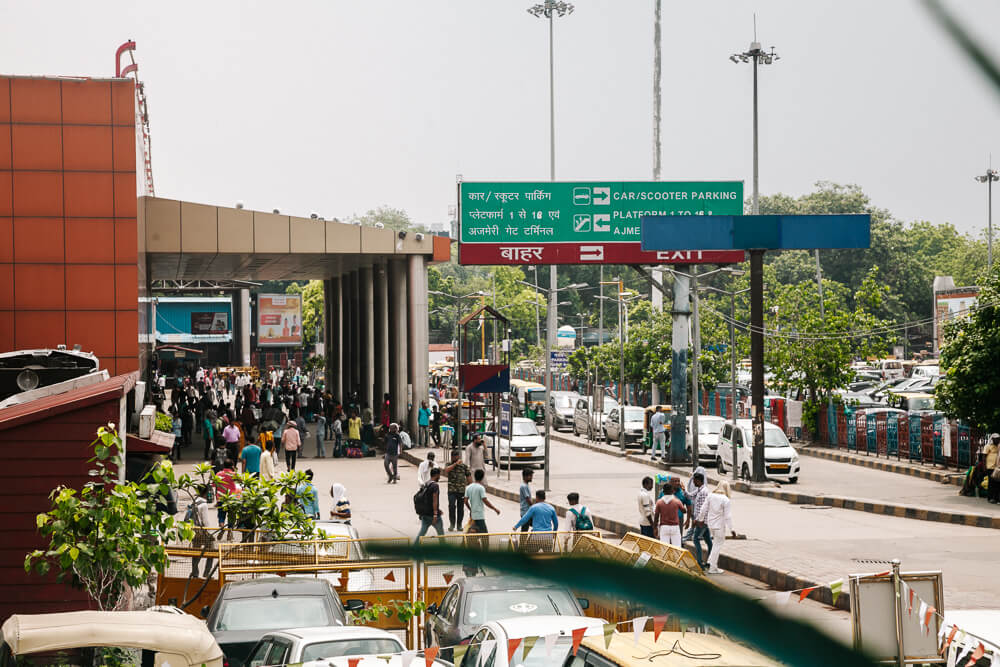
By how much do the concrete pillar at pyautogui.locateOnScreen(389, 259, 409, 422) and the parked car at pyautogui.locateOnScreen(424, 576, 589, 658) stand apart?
28.2 meters

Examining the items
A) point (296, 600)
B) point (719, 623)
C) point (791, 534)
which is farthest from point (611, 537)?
point (719, 623)

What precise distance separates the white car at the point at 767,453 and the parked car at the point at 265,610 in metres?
18.8

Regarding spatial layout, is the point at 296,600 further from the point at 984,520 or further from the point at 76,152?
the point at 76,152

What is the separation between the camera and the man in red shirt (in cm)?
1591

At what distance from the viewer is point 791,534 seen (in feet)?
65.8

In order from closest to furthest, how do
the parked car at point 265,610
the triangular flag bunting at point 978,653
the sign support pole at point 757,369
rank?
the triangular flag bunting at point 978,653, the parked car at point 265,610, the sign support pole at point 757,369

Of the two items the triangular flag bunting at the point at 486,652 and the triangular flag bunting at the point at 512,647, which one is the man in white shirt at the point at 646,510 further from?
the triangular flag bunting at the point at 512,647

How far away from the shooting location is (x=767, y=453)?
2825cm

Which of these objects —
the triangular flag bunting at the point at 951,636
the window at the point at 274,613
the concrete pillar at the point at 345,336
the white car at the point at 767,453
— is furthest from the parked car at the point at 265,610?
the concrete pillar at the point at 345,336

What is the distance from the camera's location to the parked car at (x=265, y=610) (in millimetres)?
10117

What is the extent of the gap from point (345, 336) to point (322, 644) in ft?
155

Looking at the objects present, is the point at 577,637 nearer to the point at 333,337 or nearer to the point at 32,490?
the point at 32,490

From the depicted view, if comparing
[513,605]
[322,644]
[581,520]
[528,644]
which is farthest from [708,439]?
[528,644]

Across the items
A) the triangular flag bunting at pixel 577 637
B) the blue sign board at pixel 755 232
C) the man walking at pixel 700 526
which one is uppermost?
the blue sign board at pixel 755 232
